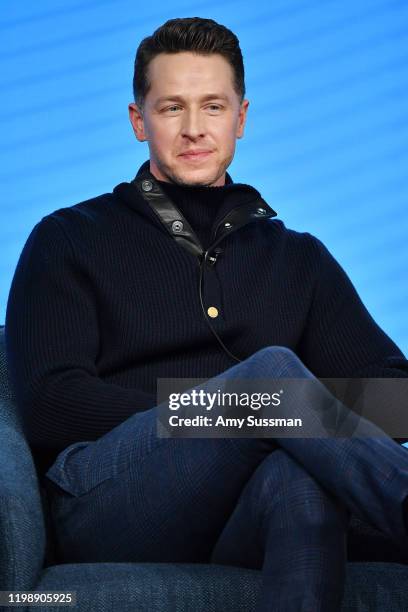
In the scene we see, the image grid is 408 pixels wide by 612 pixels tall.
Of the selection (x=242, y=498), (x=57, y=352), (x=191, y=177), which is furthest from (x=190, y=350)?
(x=242, y=498)

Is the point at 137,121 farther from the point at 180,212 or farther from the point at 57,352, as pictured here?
the point at 57,352

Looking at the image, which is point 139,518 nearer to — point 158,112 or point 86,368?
point 86,368

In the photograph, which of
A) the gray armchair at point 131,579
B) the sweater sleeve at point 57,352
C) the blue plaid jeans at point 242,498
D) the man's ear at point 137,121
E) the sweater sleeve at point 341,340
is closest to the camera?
the blue plaid jeans at point 242,498

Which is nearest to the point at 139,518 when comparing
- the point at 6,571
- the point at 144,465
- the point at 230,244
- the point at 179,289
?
the point at 144,465

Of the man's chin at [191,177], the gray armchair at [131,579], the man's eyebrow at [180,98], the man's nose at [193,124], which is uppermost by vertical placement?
the man's eyebrow at [180,98]

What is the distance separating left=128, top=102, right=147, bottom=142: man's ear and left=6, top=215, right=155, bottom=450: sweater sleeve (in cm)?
33

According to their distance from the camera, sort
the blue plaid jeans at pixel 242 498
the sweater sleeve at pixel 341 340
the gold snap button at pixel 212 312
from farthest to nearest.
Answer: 1. the sweater sleeve at pixel 341 340
2. the gold snap button at pixel 212 312
3. the blue plaid jeans at pixel 242 498

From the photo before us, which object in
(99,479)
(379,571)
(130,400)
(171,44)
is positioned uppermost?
(171,44)

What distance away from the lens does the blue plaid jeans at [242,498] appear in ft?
4.03

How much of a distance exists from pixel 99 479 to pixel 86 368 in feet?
0.89

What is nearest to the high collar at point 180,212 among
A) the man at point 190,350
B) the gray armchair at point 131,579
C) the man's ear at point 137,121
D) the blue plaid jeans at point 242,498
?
the man at point 190,350

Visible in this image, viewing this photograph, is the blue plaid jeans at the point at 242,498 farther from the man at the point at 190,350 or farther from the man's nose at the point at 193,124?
the man's nose at the point at 193,124

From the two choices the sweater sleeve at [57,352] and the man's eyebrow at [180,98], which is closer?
the sweater sleeve at [57,352]

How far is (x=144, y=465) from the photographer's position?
142 cm
